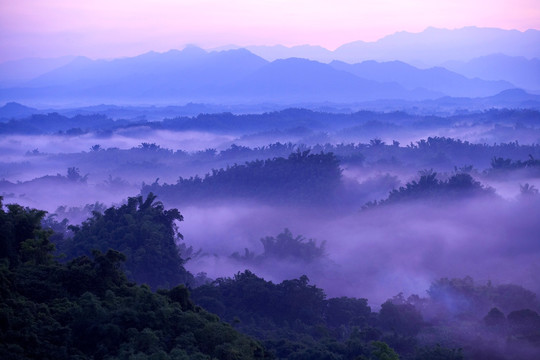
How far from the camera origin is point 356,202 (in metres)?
53.2

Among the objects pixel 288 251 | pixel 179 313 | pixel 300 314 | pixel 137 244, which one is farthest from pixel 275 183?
pixel 179 313

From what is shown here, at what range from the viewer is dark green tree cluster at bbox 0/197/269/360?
10.3 m

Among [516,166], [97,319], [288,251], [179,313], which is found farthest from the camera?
[516,166]

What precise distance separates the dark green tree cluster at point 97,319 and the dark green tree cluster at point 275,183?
36.5m

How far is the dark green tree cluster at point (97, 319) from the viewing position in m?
10.3

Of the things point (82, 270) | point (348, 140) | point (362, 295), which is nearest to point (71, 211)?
point (362, 295)

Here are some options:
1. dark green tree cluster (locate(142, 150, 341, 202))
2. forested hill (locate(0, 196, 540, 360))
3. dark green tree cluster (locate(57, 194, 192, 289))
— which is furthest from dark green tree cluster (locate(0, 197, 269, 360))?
dark green tree cluster (locate(142, 150, 341, 202))

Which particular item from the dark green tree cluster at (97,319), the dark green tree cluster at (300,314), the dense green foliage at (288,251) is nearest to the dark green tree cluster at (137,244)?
the dark green tree cluster at (300,314)

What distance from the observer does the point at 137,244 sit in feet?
86.6

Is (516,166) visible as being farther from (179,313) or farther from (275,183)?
(179,313)

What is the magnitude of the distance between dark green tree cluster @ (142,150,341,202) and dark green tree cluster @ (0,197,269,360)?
36.5 metres

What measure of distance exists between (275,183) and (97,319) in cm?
4233

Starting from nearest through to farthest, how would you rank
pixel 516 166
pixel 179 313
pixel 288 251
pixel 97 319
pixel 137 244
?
1. pixel 97 319
2. pixel 179 313
3. pixel 137 244
4. pixel 288 251
5. pixel 516 166

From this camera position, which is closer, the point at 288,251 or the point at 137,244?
the point at 137,244
